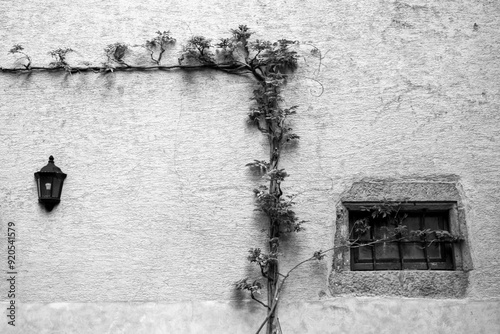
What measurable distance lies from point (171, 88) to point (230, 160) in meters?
0.70

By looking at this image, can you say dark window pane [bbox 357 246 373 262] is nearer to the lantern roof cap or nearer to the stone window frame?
the stone window frame

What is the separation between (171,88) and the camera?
14.1 feet

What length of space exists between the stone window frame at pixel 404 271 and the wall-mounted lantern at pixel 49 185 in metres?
1.96

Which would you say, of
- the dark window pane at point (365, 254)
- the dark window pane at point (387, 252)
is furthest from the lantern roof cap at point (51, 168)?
the dark window pane at point (387, 252)

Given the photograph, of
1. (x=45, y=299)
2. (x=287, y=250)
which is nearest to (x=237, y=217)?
(x=287, y=250)

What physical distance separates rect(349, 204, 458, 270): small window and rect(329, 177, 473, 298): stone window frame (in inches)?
2.2

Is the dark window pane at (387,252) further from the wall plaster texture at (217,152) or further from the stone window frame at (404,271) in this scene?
the wall plaster texture at (217,152)

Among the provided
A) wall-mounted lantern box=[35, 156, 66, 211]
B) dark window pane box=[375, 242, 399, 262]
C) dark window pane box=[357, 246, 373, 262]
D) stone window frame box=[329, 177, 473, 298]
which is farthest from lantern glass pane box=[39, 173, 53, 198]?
dark window pane box=[375, 242, 399, 262]

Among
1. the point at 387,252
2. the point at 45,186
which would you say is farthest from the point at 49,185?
the point at 387,252

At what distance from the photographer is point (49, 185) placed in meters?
4.09

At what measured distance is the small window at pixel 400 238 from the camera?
398 cm

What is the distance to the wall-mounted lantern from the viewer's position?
13.4 feet

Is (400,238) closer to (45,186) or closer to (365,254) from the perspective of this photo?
(365,254)

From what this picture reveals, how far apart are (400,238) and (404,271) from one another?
23 centimetres
